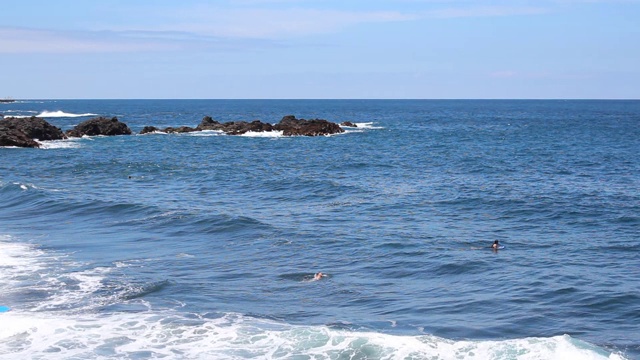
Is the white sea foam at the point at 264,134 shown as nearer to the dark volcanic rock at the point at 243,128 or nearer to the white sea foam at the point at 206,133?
the dark volcanic rock at the point at 243,128

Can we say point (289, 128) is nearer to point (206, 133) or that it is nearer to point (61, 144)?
point (206, 133)

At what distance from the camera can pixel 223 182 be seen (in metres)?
47.6

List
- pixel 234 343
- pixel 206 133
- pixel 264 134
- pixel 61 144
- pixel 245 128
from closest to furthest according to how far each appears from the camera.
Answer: pixel 234 343, pixel 61 144, pixel 264 134, pixel 245 128, pixel 206 133

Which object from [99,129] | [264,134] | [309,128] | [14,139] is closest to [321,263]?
[14,139]

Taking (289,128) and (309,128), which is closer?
(309,128)

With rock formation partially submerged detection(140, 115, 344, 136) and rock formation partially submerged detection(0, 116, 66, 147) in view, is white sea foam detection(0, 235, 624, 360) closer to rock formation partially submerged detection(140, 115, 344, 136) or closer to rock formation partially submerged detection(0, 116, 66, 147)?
rock formation partially submerged detection(0, 116, 66, 147)

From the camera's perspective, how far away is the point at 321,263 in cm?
2545

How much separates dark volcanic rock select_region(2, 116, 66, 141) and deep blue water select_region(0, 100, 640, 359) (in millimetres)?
26522

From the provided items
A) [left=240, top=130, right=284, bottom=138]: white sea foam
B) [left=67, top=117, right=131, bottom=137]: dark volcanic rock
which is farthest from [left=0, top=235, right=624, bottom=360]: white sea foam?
[left=67, top=117, right=131, bottom=137]: dark volcanic rock

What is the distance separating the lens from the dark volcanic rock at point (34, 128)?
258ft

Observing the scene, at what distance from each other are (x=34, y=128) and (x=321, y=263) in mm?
62283

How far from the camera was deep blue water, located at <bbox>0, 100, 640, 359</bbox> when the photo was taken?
17562 mm

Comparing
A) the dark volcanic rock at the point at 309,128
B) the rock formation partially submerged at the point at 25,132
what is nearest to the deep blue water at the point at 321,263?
the rock formation partially submerged at the point at 25,132

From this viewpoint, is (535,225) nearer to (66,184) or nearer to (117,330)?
(117,330)
